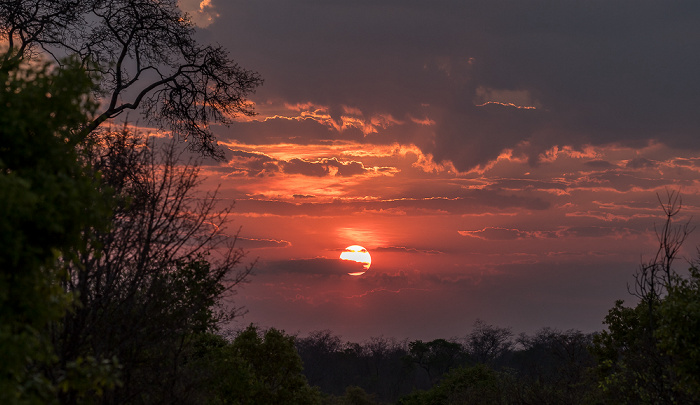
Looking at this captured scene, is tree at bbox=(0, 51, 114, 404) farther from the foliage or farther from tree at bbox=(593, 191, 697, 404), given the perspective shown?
the foliage

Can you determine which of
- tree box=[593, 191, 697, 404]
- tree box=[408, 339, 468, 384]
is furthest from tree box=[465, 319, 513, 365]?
tree box=[593, 191, 697, 404]

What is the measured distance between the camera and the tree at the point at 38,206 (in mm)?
5930

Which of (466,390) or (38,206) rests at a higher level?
(38,206)

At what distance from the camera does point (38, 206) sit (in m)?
6.26

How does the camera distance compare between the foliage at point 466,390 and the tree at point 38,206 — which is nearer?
the tree at point 38,206

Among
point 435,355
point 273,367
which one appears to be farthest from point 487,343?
point 273,367

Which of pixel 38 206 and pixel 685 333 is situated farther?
pixel 685 333

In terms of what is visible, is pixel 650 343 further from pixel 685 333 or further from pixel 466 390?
pixel 466 390

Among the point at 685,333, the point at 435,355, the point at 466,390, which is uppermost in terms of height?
the point at 685,333

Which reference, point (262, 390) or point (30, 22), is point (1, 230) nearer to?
point (30, 22)

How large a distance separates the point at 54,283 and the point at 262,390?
53.9 ft

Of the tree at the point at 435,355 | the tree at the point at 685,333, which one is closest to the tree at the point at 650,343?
the tree at the point at 685,333

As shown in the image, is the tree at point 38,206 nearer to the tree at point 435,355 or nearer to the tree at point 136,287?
the tree at point 136,287

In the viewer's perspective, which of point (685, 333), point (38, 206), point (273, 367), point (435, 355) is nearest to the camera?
point (38, 206)
